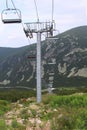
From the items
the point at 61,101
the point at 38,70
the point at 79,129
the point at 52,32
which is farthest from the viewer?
the point at 52,32

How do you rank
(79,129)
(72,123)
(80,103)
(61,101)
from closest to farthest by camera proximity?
(79,129) → (72,123) → (80,103) → (61,101)

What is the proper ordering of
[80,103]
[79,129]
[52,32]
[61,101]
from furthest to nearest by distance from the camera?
[52,32], [61,101], [80,103], [79,129]

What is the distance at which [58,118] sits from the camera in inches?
540

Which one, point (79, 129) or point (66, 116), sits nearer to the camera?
point (79, 129)

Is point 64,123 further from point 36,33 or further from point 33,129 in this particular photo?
point 36,33

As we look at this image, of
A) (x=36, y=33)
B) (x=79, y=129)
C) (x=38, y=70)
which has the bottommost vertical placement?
(x=38, y=70)

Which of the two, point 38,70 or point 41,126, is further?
point 38,70

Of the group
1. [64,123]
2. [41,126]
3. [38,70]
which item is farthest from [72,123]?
[38,70]

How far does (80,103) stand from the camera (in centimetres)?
2094

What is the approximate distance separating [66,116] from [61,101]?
10166 mm

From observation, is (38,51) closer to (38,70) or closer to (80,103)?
(38,70)

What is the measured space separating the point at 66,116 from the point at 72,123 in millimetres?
640

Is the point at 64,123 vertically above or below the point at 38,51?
above

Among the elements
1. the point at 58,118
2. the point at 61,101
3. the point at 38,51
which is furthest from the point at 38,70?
the point at 58,118
